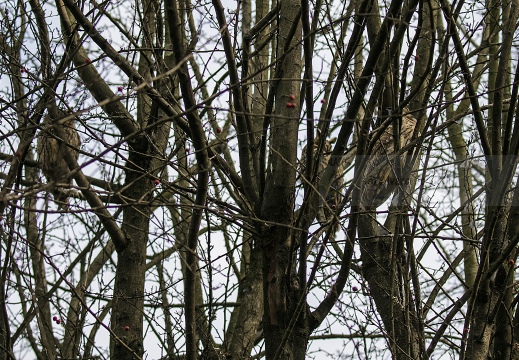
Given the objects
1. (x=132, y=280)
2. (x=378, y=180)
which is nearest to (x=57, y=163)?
(x=132, y=280)

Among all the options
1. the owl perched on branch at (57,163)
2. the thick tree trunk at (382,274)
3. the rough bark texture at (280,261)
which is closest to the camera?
the owl perched on branch at (57,163)

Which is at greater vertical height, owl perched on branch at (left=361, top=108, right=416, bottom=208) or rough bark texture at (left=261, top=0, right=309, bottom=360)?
owl perched on branch at (left=361, top=108, right=416, bottom=208)

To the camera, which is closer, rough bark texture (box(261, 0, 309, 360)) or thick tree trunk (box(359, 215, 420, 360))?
rough bark texture (box(261, 0, 309, 360))


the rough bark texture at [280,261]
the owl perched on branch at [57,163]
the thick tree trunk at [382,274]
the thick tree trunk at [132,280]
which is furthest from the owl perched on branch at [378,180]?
the owl perched on branch at [57,163]

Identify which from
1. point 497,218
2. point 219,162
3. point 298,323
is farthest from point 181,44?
point 497,218

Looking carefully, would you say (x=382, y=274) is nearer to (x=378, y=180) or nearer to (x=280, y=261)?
(x=378, y=180)

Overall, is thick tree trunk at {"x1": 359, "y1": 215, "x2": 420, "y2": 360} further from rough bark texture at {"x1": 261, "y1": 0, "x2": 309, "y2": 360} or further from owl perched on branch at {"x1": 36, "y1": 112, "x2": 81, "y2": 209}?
owl perched on branch at {"x1": 36, "y1": 112, "x2": 81, "y2": 209}

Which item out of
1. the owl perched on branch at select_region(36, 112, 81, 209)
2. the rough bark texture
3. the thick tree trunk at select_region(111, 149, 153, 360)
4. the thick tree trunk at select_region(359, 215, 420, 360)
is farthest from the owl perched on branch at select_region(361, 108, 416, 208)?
the owl perched on branch at select_region(36, 112, 81, 209)

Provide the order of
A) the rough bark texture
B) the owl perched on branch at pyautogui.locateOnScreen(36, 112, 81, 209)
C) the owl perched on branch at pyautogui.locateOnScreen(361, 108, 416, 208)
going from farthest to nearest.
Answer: the owl perched on branch at pyautogui.locateOnScreen(361, 108, 416, 208)
the rough bark texture
the owl perched on branch at pyautogui.locateOnScreen(36, 112, 81, 209)

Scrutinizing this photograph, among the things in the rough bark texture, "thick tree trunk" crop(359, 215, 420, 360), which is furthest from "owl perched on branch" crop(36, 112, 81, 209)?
A: "thick tree trunk" crop(359, 215, 420, 360)

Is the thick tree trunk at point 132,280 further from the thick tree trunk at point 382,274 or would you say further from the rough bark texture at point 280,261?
the thick tree trunk at point 382,274

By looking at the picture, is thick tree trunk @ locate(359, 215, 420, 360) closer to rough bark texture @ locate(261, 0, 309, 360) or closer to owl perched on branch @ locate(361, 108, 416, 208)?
owl perched on branch @ locate(361, 108, 416, 208)

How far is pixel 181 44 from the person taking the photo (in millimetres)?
3090

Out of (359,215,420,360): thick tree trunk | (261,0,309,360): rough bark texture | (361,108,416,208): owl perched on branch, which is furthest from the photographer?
(361,108,416,208): owl perched on branch
